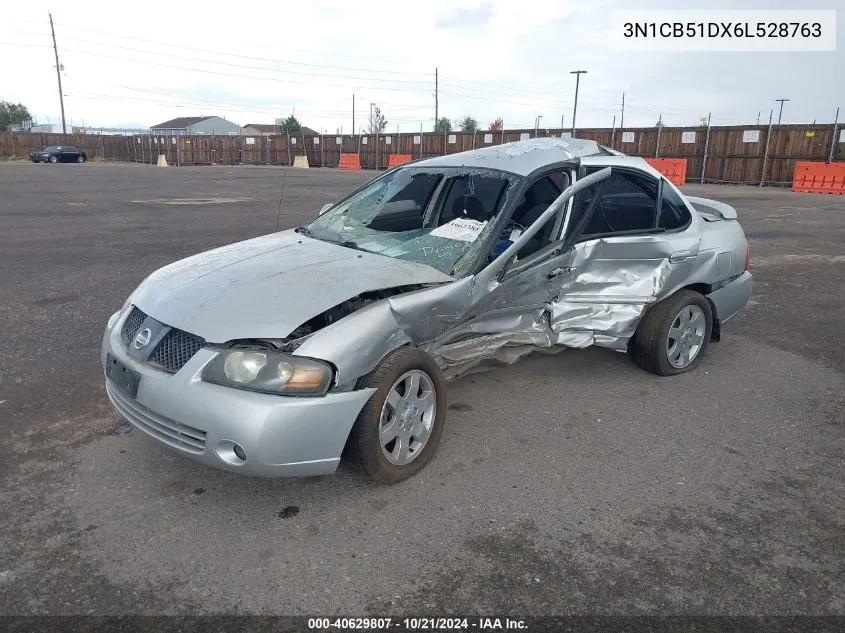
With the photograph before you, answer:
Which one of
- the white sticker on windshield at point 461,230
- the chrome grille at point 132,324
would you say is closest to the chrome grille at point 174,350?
the chrome grille at point 132,324

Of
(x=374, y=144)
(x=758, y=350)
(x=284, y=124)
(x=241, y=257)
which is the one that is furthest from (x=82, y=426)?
(x=284, y=124)

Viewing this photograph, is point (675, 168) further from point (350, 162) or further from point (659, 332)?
point (659, 332)

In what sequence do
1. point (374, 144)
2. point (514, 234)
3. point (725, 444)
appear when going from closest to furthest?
point (725, 444) < point (514, 234) < point (374, 144)

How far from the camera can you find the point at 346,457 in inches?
119

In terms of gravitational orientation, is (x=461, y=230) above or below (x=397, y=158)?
below

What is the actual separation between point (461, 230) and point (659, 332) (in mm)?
1678

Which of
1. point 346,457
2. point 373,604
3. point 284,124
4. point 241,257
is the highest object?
point 284,124

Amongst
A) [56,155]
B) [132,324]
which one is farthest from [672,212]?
[56,155]

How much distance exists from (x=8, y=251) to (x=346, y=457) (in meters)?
8.38

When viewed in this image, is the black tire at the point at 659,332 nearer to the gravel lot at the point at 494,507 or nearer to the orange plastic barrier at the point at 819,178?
the gravel lot at the point at 494,507

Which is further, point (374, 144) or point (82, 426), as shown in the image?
point (374, 144)

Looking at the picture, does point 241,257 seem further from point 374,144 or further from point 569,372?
point 374,144

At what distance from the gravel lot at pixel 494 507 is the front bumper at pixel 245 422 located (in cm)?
33

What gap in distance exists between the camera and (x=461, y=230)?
12.6 feet
